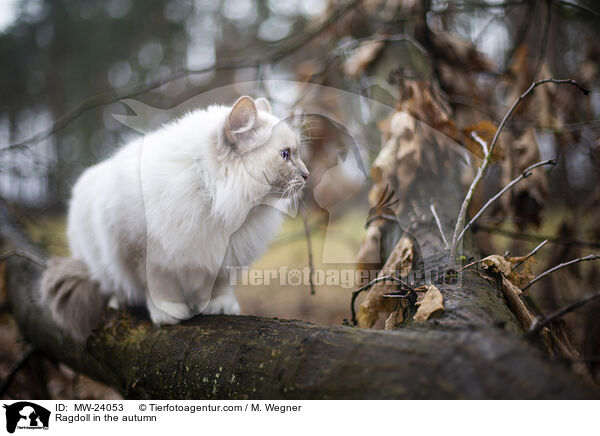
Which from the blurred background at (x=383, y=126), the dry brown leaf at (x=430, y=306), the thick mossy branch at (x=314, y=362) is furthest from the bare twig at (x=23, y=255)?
the dry brown leaf at (x=430, y=306)

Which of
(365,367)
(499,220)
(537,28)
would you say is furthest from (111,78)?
(365,367)

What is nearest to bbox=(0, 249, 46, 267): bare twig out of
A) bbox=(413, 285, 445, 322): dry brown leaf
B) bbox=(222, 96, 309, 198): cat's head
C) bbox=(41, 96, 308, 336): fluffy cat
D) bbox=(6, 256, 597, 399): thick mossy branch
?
bbox=(41, 96, 308, 336): fluffy cat

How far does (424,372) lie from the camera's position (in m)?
0.72

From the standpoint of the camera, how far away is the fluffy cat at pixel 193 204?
4.01ft

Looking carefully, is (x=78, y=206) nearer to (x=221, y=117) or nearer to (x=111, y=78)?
(x=221, y=117)

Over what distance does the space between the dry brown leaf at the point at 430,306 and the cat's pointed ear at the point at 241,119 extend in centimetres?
71

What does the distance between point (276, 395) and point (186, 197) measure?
680mm

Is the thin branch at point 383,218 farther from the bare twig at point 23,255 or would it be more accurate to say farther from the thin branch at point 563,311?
the bare twig at point 23,255

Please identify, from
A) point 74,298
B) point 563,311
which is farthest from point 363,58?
point 74,298

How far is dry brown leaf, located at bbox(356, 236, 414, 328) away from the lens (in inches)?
47.7

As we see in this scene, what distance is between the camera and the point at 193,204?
1266 millimetres
